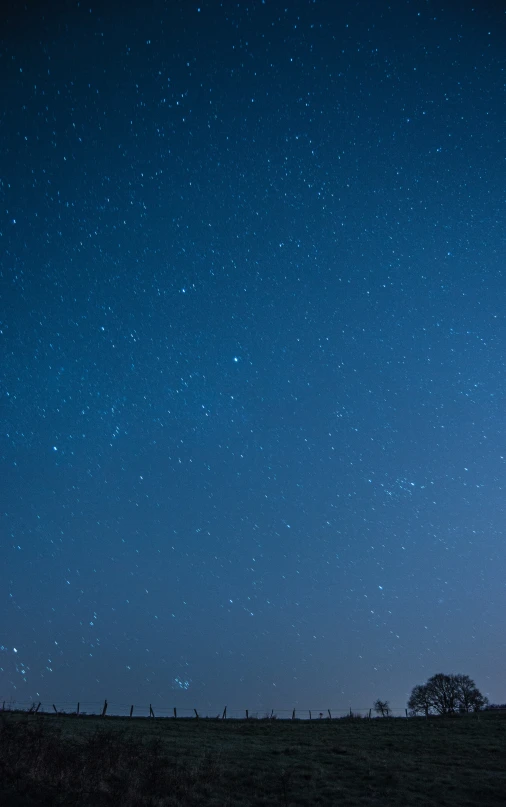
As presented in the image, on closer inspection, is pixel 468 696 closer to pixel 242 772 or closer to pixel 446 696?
pixel 446 696

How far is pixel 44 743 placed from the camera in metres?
15.9

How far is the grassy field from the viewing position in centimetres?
1196

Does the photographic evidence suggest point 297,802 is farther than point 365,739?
No

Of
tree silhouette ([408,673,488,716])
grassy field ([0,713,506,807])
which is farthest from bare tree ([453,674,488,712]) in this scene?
grassy field ([0,713,506,807])

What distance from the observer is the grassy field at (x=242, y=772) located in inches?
471

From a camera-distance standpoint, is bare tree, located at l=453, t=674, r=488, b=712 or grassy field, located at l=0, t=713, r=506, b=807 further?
bare tree, located at l=453, t=674, r=488, b=712

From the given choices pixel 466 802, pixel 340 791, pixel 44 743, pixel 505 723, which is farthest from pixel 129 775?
pixel 505 723

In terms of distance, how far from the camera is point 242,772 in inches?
661

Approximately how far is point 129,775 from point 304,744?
14.4m

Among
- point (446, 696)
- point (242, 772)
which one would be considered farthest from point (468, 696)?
point (242, 772)

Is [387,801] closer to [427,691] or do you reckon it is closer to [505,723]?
[505,723]

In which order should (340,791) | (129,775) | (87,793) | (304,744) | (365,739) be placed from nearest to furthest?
(87,793) → (129,775) → (340,791) → (304,744) → (365,739)

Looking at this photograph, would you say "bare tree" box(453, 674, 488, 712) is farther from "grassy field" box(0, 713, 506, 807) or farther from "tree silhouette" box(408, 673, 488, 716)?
"grassy field" box(0, 713, 506, 807)

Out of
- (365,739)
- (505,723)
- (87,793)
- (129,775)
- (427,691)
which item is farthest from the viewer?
(427,691)
